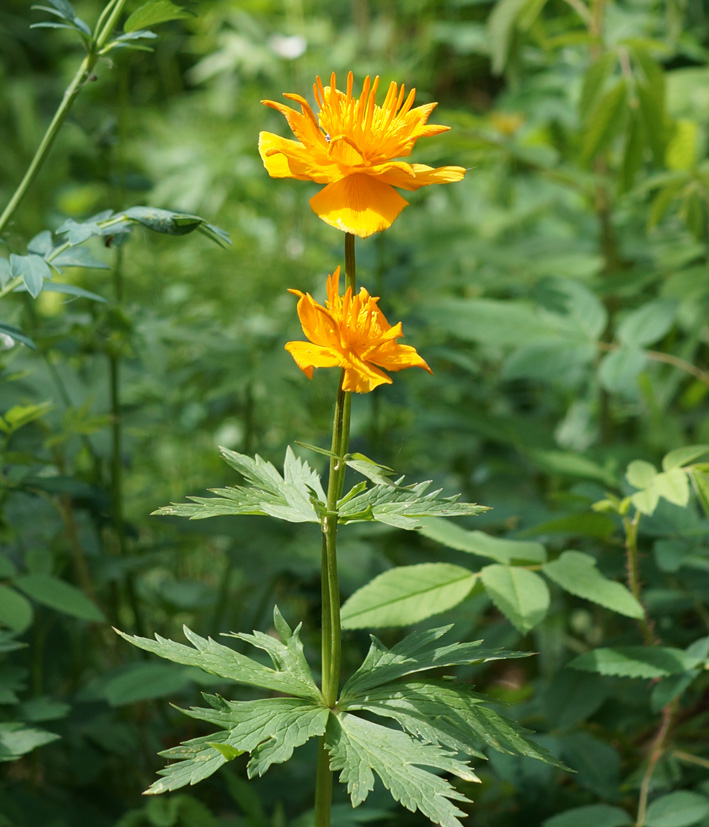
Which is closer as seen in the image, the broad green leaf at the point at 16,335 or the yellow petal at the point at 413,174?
the yellow petal at the point at 413,174

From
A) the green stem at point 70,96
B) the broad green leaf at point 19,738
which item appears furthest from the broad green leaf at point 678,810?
the green stem at point 70,96

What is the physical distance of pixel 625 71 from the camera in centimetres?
122

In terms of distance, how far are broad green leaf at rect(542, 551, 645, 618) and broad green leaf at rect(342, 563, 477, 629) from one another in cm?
9

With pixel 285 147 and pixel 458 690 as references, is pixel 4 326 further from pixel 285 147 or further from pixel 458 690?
pixel 458 690

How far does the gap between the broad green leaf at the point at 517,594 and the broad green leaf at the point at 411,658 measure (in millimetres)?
120

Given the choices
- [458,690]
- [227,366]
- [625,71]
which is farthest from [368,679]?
[625,71]

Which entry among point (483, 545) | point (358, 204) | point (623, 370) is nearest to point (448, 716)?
point (483, 545)

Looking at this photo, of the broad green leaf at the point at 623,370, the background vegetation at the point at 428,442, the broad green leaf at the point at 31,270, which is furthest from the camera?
the broad green leaf at the point at 623,370

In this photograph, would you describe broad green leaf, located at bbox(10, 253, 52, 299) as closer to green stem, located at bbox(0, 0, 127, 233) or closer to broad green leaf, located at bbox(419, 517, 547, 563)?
green stem, located at bbox(0, 0, 127, 233)

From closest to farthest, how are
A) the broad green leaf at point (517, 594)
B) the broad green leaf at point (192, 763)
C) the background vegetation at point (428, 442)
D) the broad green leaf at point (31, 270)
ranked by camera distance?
the broad green leaf at point (192, 763) < the broad green leaf at point (31, 270) < the broad green leaf at point (517, 594) < the background vegetation at point (428, 442)

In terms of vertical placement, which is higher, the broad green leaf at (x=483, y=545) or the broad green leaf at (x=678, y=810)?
the broad green leaf at (x=483, y=545)

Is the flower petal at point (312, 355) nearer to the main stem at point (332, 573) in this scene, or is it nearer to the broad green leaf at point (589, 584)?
the main stem at point (332, 573)

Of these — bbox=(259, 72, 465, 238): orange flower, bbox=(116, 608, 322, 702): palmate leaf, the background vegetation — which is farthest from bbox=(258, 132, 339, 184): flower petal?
bbox=(116, 608, 322, 702): palmate leaf

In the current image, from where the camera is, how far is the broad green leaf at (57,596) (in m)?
0.85
